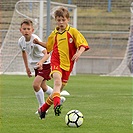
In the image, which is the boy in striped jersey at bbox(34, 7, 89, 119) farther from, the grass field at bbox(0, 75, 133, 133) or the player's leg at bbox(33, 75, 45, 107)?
the player's leg at bbox(33, 75, 45, 107)

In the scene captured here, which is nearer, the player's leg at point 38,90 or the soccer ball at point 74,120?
the soccer ball at point 74,120

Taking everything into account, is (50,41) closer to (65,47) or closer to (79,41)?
(65,47)

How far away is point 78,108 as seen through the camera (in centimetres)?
1000

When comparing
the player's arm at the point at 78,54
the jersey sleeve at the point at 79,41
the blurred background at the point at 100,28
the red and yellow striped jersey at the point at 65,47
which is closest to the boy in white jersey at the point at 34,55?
the red and yellow striped jersey at the point at 65,47

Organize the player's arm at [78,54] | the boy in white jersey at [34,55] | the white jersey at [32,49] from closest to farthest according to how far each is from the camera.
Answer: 1. the player's arm at [78,54]
2. the boy in white jersey at [34,55]
3. the white jersey at [32,49]

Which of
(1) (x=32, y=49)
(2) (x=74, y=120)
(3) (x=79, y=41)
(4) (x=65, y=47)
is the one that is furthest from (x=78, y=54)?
(1) (x=32, y=49)

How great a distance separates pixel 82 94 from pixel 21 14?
8.73 metres

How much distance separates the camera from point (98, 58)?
2572 cm

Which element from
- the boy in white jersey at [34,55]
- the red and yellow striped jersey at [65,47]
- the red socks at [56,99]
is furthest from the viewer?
the boy in white jersey at [34,55]

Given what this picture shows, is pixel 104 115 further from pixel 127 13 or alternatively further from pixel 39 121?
pixel 127 13

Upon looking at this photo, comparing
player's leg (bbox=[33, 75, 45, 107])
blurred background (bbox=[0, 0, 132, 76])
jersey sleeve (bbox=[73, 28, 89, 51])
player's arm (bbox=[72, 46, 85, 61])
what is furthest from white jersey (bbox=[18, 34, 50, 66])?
blurred background (bbox=[0, 0, 132, 76])

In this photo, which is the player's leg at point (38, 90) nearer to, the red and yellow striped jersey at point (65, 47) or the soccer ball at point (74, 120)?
the red and yellow striped jersey at point (65, 47)

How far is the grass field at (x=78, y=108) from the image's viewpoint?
287 inches

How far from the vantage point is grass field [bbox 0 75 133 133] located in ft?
23.9
